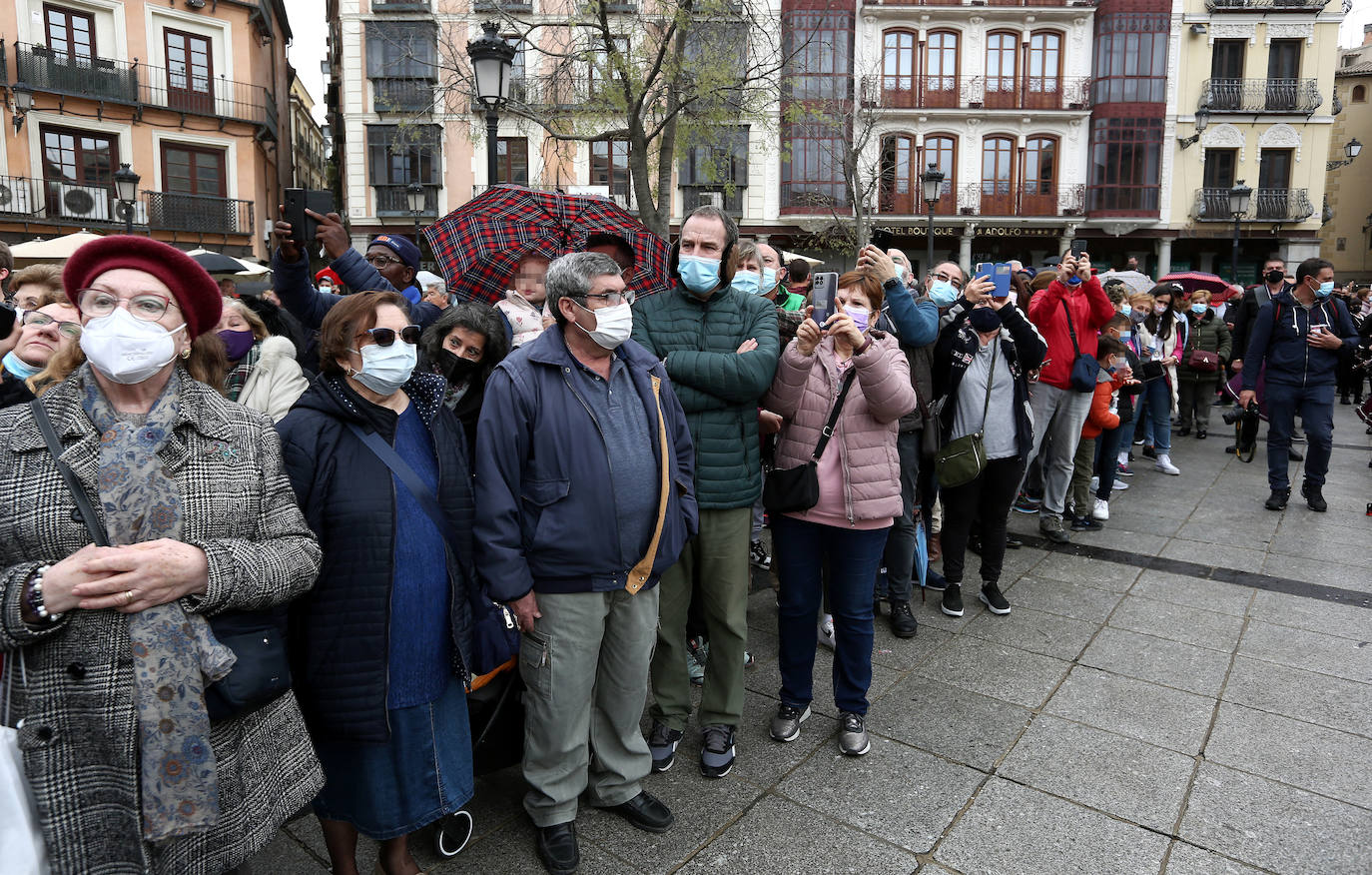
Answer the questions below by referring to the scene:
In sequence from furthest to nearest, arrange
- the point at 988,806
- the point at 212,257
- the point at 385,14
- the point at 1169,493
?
the point at 385,14 → the point at 212,257 → the point at 1169,493 → the point at 988,806

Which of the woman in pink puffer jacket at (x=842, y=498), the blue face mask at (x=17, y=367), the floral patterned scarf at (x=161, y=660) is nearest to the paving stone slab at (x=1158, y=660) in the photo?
the woman in pink puffer jacket at (x=842, y=498)

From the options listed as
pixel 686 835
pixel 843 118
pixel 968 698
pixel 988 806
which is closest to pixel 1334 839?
pixel 988 806

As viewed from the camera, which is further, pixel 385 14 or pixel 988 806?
pixel 385 14

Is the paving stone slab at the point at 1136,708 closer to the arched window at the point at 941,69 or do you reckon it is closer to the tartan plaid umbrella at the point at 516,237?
the tartan plaid umbrella at the point at 516,237

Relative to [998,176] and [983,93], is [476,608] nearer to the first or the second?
[998,176]

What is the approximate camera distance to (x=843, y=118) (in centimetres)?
2575

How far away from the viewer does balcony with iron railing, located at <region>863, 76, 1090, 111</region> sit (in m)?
27.7

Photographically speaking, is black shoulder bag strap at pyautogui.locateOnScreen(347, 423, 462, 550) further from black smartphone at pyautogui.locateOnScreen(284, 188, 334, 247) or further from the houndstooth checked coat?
black smartphone at pyautogui.locateOnScreen(284, 188, 334, 247)

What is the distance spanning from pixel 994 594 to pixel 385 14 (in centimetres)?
2648

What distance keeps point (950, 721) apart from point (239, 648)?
3.01m

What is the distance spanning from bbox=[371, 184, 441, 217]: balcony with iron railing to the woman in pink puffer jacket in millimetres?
24567

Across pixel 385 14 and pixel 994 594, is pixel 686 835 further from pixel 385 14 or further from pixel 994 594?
pixel 385 14

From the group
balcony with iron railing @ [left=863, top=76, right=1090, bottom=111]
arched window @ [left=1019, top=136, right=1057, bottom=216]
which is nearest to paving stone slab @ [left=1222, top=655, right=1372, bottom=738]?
balcony with iron railing @ [left=863, top=76, right=1090, bottom=111]

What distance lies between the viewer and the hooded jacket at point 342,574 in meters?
2.32
